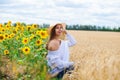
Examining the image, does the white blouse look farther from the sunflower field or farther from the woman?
the sunflower field

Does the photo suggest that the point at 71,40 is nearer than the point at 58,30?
No

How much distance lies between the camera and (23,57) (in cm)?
751

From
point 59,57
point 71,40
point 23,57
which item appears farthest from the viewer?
point 23,57

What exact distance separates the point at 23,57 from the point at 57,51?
834 millimetres

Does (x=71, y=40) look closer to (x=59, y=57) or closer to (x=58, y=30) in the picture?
(x=58, y=30)

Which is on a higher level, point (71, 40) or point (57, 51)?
point (71, 40)

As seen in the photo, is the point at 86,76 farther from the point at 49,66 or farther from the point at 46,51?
the point at 46,51

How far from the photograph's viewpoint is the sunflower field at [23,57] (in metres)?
6.92

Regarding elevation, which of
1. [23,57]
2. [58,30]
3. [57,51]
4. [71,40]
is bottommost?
[23,57]

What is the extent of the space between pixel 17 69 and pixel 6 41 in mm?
672

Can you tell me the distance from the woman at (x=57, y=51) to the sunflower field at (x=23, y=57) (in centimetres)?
15

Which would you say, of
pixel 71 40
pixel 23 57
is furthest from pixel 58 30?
pixel 23 57

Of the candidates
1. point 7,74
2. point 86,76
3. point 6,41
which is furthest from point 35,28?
point 86,76

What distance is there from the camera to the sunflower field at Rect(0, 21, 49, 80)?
6917 mm
